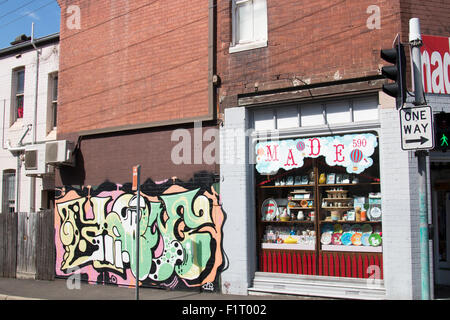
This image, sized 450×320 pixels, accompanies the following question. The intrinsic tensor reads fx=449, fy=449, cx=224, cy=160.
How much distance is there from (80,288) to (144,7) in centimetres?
745

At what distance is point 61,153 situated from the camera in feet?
41.1

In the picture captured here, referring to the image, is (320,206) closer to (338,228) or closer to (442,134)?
(338,228)

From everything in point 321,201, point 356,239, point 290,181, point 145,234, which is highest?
point 290,181

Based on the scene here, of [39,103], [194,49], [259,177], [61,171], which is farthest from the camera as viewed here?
[39,103]

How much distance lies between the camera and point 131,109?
11.8 metres

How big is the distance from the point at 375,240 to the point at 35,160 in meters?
9.91

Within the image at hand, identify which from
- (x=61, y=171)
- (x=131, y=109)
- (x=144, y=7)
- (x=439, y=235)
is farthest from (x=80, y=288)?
(x=439, y=235)

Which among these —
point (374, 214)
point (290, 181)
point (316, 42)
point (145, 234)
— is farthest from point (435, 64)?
point (145, 234)

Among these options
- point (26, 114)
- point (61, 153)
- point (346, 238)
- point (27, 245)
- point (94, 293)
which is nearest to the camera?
point (346, 238)

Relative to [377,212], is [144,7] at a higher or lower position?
higher

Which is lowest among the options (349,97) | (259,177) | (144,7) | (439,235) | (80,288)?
(80,288)

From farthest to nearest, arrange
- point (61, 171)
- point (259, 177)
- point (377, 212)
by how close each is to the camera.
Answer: point (61, 171) → point (259, 177) → point (377, 212)
